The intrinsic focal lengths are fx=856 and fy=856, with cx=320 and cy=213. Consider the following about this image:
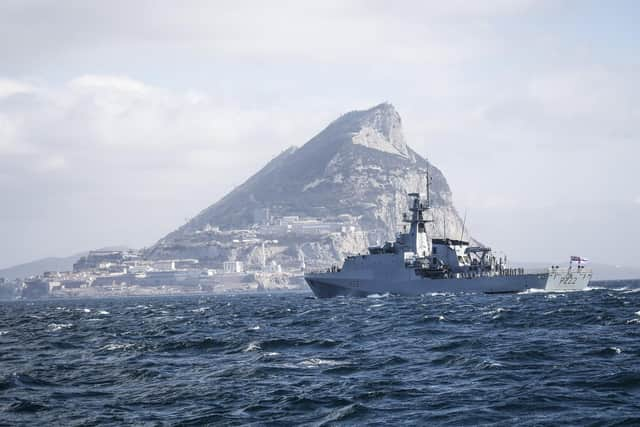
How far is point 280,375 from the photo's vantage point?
3050 cm

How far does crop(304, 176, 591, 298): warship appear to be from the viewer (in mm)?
100750

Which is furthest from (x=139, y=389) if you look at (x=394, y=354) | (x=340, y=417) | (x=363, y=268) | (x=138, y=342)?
(x=363, y=268)

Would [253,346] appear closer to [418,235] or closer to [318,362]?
[318,362]

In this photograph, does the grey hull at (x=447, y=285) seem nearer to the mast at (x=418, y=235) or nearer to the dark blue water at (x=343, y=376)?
the mast at (x=418, y=235)

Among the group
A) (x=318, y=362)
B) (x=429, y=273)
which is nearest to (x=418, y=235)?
(x=429, y=273)

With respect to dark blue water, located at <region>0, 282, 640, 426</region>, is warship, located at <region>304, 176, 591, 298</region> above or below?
above

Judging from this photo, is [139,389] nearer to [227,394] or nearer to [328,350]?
[227,394]

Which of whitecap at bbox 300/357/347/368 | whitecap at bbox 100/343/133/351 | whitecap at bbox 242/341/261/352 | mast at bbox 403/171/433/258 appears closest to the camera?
whitecap at bbox 300/357/347/368

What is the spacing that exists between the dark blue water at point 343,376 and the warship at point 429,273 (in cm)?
5083

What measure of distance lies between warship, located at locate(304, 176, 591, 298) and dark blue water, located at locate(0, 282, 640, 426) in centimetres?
5083

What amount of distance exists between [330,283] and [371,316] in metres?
52.3

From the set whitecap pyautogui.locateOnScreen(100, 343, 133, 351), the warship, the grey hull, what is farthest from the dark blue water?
the warship

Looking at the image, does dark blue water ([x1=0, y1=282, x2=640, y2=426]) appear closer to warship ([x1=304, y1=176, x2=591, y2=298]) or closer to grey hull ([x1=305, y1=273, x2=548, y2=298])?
grey hull ([x1=305, y1=273, x2=548, y2=298])

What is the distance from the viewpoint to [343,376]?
96.7ft
